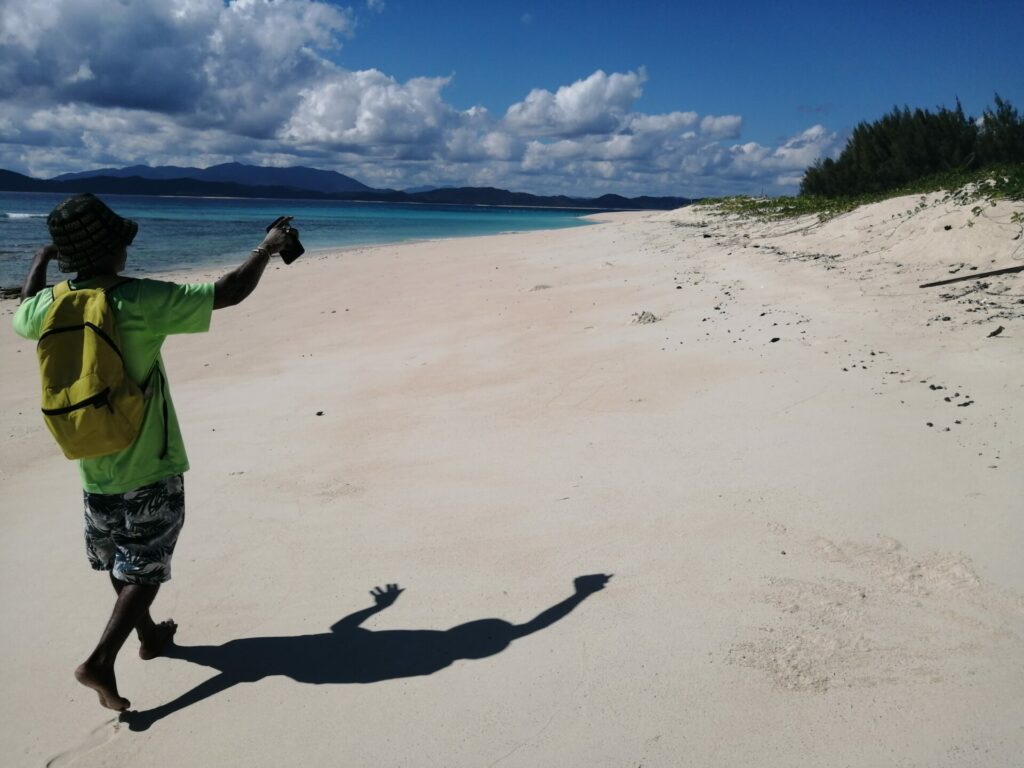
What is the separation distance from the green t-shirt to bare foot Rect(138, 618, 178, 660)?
735 mm

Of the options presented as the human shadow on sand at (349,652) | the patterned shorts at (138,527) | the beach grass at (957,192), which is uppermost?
the beach grass at (957,192)

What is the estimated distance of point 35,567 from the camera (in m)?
3.50

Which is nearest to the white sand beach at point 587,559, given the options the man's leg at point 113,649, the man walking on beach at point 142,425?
the man's leg at point 113,649

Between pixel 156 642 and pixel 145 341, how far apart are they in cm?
131

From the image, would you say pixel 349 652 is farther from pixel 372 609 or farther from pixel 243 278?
pixel 243 278

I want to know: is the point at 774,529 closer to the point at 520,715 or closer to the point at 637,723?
the point at 637,723

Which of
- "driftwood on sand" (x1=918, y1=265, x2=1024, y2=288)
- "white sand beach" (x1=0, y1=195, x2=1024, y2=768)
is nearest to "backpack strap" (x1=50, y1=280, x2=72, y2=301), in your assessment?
"white sand beach" (x1=0, y1=195, x2=1024, y2=768)

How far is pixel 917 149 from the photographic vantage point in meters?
20.2

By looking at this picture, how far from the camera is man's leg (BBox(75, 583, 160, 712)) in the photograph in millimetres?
2383

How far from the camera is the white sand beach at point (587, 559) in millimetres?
2303

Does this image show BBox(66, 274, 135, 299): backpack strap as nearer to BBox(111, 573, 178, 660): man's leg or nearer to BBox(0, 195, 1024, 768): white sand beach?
BBox(111, 573, 178, 660): man's leg

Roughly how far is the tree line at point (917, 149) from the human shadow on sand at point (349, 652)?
17990mm

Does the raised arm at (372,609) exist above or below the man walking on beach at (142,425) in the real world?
A: below

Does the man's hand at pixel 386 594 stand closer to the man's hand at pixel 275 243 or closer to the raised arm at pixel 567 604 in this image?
the raised arm at pixel 567 604
